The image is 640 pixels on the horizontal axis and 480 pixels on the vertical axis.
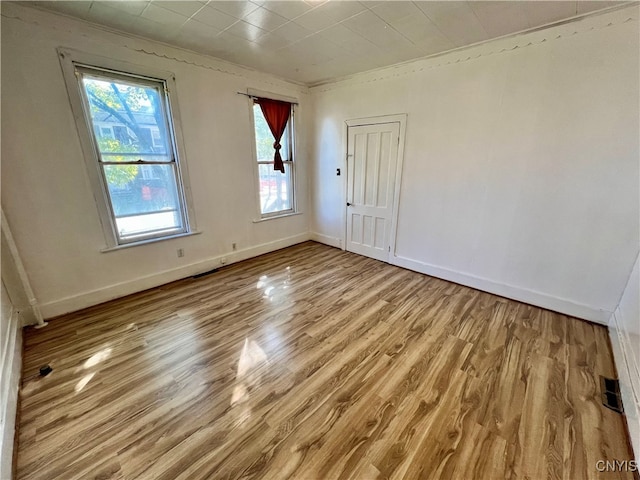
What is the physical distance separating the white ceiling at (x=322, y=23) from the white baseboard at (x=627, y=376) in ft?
8.67

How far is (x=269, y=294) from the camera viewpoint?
3.06 m

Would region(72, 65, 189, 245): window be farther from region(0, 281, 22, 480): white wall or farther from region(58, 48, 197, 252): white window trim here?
region(0, 281, 22, 480): white wall

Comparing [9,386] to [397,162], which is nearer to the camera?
[9,386]

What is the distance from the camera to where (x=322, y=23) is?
236 centimetres

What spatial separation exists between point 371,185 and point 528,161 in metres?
1.87

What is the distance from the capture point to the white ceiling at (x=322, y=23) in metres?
2.09

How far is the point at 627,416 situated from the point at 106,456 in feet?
9.91

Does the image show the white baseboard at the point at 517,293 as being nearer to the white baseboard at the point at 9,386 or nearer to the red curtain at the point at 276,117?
the red curtain at the point at 276,117

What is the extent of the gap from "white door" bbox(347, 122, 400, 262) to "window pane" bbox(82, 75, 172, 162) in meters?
2.55

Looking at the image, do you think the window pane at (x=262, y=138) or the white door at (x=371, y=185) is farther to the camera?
the window pane at (x=262, y=138)

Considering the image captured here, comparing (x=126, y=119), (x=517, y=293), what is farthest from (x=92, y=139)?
(x=517, y=293)

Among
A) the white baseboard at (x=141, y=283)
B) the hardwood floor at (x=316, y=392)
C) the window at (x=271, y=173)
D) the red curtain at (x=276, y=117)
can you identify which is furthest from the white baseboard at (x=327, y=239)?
the hardwood floor at (x=316, y=392)

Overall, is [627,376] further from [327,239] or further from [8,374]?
[8,374]

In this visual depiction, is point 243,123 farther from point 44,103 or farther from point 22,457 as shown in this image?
point 22,457
